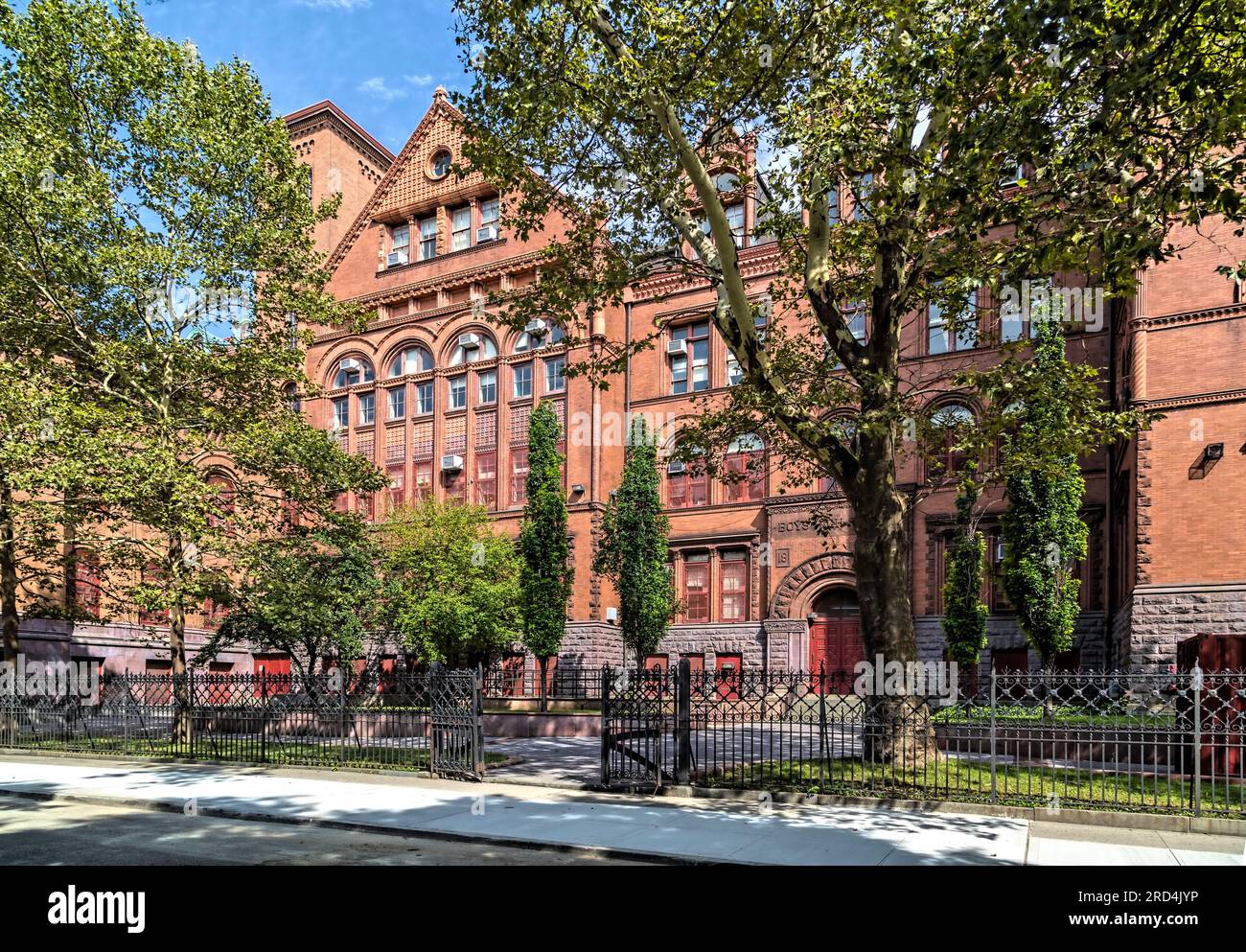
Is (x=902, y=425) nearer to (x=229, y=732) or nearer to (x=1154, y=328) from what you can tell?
(x=1154, y=328)

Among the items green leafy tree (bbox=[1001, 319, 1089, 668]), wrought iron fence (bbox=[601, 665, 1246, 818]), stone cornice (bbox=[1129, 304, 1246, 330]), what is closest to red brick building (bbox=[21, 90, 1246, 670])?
stone cornice (bbox=[1129, 304, 1246, 330])

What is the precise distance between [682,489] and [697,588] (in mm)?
4031

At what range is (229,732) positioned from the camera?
65.5ft

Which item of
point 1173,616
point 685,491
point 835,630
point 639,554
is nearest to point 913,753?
point 1173,616

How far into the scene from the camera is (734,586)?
34.0m

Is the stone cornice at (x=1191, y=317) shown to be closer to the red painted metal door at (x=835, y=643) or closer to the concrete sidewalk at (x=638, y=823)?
the red painted metal door at (x=835, y=643)

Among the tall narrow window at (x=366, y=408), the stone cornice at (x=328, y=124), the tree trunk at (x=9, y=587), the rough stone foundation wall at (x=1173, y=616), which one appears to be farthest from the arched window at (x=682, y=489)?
the stone cornice at (x=328, y=124)

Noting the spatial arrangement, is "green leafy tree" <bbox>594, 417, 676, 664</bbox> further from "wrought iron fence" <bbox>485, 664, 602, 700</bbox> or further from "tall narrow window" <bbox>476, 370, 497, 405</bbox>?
"tall narrow window" <bbox>476, 370, 497, 405</bbox>

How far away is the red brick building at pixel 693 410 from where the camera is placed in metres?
21.8

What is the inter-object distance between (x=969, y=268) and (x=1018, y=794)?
7870 mm

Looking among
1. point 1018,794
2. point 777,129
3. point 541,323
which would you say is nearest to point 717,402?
point 541,323

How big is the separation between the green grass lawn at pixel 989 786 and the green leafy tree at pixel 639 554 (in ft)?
53.0

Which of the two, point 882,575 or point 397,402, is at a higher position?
point 397,402

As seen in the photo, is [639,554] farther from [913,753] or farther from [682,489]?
[913,753]
